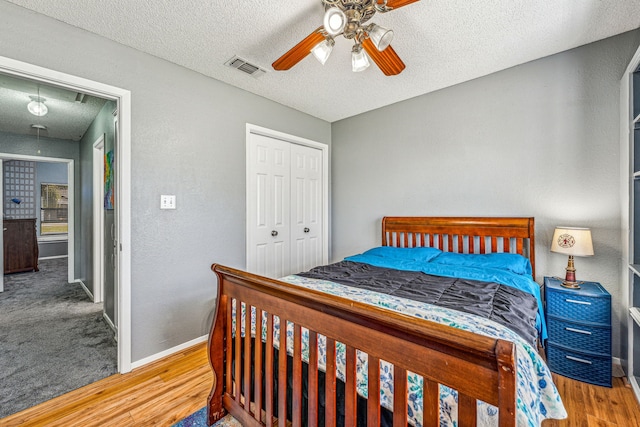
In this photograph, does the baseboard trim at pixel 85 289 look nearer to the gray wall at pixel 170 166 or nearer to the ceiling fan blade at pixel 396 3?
the gray wall at pixel 170 166

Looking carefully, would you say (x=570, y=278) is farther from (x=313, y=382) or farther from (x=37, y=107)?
(x=37, y=107)

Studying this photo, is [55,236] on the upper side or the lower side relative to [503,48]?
lower

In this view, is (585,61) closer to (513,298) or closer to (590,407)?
(513,298)

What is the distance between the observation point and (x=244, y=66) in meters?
2.51

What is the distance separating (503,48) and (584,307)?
6.58ft

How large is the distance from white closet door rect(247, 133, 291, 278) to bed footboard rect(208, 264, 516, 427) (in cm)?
150

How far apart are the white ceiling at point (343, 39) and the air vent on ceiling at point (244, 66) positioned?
6cm

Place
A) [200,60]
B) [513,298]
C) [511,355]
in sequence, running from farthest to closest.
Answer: [200,60], [513,298], [511,355]

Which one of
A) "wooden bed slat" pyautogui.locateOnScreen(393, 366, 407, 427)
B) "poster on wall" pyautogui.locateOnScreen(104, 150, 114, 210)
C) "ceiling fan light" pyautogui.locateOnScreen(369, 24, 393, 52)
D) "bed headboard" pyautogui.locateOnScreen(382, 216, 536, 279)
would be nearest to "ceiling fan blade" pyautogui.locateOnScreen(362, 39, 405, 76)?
"ceiling fan light" pyautogui.locateOnScreen(369, 24, 393, 52)

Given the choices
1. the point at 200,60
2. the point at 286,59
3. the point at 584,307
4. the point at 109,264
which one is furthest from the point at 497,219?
the point at 109,264

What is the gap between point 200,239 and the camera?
261 centimetres

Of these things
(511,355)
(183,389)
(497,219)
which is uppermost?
(497,219)

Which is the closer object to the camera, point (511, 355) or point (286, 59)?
point (511, 355)

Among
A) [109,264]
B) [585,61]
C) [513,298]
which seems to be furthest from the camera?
[109,264]
